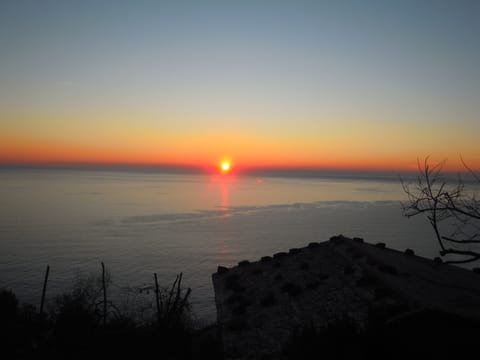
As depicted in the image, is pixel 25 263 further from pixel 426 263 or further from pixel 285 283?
pixel 426 263

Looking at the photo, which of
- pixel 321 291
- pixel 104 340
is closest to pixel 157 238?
pixel 321 291

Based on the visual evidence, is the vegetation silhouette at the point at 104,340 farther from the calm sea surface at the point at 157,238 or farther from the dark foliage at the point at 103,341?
the calm sea surface at the point at 157,238

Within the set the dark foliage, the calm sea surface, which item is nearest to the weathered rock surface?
the dark foliage

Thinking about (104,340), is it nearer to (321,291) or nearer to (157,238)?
(321,291)

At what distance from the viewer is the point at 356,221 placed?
91.2 metres

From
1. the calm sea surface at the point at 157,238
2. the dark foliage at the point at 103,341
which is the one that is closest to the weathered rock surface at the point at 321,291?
the dark foliage at the point at 103,341

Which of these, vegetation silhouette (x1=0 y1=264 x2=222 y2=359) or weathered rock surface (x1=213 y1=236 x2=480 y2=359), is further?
weathered rock surface (x1=213 y1=236 x2=480 y2=359)

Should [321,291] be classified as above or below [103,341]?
below

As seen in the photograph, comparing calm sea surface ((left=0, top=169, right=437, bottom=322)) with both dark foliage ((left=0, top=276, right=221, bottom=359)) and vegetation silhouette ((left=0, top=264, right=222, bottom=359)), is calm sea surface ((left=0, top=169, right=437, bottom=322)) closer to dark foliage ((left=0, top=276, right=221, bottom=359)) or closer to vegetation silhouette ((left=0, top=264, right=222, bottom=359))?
vegetation silhouette ((left=0, top=264, right=222, bottom=359))

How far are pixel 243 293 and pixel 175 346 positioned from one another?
1118 cm

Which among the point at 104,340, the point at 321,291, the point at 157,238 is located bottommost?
the point at 157,238

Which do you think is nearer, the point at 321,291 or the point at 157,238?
the point at 321,291

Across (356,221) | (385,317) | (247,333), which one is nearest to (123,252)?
(247,333)

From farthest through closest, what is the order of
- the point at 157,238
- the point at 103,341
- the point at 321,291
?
the point at 157,238
the point at 321,291
the point at 103,341
